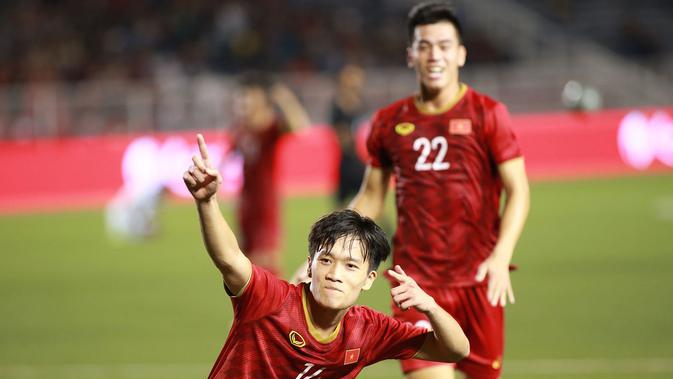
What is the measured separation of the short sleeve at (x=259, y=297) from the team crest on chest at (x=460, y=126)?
170 centimetres

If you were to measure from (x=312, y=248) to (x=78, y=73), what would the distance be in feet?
77.6

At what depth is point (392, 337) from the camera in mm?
4930

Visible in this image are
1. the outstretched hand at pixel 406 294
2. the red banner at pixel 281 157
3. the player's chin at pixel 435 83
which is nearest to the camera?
the outstretched hand at pixel 406 294

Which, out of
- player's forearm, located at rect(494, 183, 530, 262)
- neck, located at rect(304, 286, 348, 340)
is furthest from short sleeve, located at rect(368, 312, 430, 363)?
player's forearm, located at rect(494, 183, 530, 262)

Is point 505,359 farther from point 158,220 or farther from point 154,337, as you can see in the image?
point 158,220

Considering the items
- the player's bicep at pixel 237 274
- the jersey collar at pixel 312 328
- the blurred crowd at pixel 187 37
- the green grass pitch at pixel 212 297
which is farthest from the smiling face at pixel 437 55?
the blurred crowd at pixel 187 37

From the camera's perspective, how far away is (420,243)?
5973 millimetres

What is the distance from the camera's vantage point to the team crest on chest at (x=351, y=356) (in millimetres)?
4816

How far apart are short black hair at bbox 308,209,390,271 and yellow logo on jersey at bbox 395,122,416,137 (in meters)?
1.40

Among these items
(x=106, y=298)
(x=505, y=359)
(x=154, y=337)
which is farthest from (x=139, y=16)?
(x=505, y=359)

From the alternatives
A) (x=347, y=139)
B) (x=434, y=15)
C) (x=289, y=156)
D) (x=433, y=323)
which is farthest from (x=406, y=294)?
(x=289, y=156)

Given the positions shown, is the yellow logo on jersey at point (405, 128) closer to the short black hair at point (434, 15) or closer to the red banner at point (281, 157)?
the short black hair at point (434, 15)

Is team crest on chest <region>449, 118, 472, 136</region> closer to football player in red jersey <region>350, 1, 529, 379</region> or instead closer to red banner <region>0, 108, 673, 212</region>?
football player in red jersey <region>350, 1, 529, 379</region>

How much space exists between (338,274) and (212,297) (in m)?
8.30
